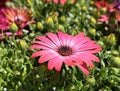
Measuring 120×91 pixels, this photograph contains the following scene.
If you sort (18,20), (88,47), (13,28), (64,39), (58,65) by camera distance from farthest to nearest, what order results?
(18,20)
(13,28)
(64,39)
(88,47)
(58,65)

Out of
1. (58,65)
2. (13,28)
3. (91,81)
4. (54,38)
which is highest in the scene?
(13,28)

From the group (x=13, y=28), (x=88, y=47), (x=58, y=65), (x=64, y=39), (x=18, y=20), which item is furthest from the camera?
(x=18, y=20)

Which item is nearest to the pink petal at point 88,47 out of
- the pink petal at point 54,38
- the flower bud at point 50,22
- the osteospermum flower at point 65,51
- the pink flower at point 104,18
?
the osteospermum flower at point 65,51

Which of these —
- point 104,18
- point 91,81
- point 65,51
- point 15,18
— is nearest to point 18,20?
point 15,18

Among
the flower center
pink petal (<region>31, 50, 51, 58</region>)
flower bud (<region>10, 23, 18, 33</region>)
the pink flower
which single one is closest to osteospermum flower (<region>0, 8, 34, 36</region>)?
the flower center

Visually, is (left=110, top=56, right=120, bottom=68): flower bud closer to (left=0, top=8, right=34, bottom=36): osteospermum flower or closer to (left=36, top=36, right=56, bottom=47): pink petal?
(left=36, top=36, right=56, bottom=47): pink petal

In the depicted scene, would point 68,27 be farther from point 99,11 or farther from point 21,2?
point 21,2

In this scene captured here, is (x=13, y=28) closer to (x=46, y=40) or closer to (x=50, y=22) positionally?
(x=50, y=22)
